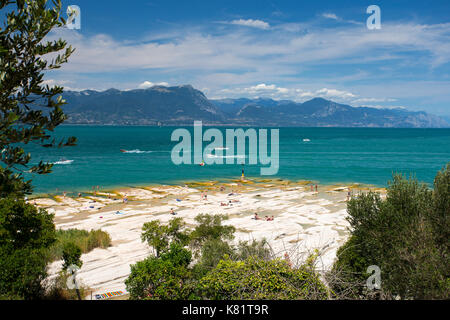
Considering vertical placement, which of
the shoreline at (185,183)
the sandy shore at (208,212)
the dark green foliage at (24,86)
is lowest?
the sandy shore at (208,212)

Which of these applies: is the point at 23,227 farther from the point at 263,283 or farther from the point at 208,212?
the point at 208,212

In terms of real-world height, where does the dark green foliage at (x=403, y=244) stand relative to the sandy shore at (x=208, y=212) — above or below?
above

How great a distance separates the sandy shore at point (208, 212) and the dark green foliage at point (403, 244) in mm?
3003

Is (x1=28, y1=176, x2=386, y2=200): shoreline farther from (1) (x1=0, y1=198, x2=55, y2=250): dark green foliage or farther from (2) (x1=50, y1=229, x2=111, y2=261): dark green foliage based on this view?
(1) (x1=0, y1=198, x2=55, y2=250): dark green foliage

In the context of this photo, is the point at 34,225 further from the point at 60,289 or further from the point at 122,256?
the point at 122,256

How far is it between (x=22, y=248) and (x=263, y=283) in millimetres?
11992

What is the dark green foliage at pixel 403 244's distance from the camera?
10745 millimetres

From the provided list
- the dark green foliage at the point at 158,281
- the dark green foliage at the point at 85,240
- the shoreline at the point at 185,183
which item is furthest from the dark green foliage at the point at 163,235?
the shoreline at the point at 185,183

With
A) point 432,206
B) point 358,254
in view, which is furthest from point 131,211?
point 432,206

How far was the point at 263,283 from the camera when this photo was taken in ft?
32.6

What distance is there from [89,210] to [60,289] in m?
26.4

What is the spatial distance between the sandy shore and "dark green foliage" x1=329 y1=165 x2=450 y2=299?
300 centimetres

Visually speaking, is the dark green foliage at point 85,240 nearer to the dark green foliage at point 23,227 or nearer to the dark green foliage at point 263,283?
the dark green foliage at point 23,227

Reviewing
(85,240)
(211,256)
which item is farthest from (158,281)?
(85,240)
